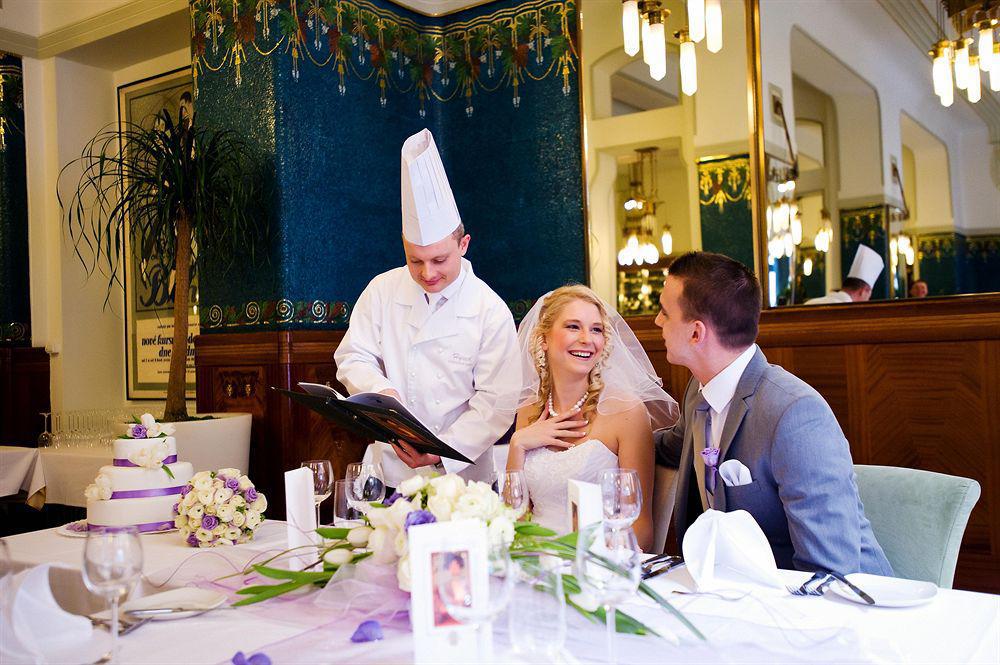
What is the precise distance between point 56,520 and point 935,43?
16.5 ft

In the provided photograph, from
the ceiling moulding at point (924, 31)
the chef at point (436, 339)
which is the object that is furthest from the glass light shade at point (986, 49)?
the chef at point (436, 339)

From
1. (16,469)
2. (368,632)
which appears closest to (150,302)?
(16,469)

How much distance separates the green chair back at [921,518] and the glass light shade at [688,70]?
99.1 inches

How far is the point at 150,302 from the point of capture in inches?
229

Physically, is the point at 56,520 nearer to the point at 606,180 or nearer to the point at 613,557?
the point at 606,180

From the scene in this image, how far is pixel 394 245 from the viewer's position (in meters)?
4.86

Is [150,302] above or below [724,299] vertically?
above

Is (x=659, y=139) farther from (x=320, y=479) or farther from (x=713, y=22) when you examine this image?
(x=320, y=479)

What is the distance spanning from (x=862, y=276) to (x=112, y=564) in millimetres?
3289

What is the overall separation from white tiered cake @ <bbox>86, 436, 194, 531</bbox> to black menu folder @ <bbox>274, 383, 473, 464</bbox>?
39 centimetres

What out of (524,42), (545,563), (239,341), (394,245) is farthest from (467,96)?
(545,563)

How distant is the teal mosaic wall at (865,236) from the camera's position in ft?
11.9

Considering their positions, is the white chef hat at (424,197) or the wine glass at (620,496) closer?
the wine glass at (620,496)

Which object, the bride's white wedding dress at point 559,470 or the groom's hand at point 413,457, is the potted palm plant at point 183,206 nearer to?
the groom's hand at point 413,457
